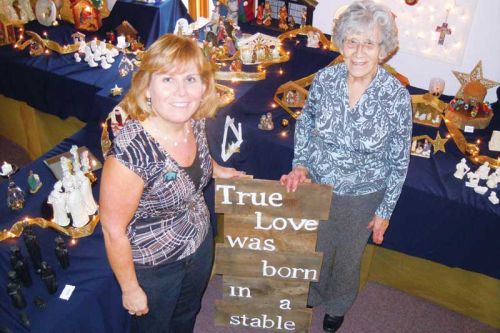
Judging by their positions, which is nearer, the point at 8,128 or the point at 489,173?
the point at 489,173

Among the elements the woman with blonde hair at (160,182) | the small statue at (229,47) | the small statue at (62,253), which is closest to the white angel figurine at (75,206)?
the small statue at (62,253)

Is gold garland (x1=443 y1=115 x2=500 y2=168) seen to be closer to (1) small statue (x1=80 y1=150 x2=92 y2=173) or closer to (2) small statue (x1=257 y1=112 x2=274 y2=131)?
(2) small statue (x1=257 y1=112 x2=274 y2=131)

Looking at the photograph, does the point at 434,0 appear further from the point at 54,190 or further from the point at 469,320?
the point at 54,190

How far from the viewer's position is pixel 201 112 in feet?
6.50

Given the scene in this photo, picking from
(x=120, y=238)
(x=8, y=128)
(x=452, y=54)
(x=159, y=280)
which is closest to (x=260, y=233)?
(x=159, y=280)

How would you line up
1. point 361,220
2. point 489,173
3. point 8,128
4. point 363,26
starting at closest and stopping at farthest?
point 363,26 → point 361,220 → point 489,173 → point 8,128

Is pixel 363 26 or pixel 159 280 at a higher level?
pixel 363 26

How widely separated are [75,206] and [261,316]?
107 cm

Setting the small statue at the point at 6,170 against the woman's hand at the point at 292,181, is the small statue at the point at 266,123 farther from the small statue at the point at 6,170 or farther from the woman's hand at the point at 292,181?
the small statue at the point at 6,170

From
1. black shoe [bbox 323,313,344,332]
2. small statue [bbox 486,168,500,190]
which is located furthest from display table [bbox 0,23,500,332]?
black shoe [bbox 323,313,344,332]

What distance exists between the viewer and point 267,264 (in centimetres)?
223

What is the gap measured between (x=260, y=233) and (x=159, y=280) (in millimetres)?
476

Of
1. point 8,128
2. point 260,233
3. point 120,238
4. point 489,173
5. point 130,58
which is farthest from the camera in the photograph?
point 8,128

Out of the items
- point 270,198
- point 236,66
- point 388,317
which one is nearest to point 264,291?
point 270,198
